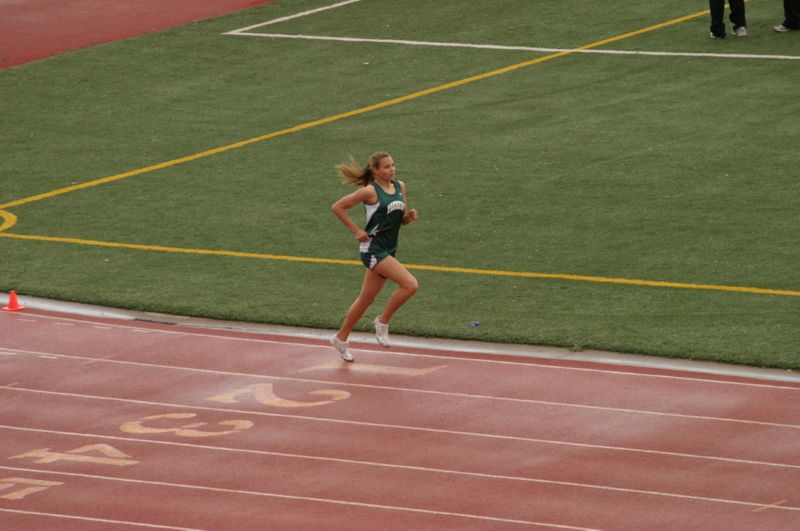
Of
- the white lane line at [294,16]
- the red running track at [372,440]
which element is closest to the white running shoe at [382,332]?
the red running track at [372,440]

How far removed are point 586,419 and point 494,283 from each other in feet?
13.4

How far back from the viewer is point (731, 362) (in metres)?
13.9

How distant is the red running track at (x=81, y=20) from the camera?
30.3 meters

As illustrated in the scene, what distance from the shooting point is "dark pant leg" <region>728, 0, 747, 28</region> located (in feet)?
86.0

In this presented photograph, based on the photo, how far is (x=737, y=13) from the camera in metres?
26.5

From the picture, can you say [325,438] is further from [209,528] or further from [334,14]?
[334,14]

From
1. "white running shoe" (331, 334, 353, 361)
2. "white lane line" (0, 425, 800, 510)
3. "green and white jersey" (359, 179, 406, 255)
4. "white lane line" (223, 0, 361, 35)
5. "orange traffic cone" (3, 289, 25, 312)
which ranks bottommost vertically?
"white lane line" (0, 425, 800, 510)

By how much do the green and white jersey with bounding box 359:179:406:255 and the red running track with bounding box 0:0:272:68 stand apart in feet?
54.9

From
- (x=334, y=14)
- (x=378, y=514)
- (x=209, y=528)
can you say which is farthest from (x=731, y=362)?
(x=334, y=14)

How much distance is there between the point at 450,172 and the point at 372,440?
906 centimetres

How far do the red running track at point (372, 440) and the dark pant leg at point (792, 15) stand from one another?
1426cm

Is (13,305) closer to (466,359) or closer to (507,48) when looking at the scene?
(466,359)

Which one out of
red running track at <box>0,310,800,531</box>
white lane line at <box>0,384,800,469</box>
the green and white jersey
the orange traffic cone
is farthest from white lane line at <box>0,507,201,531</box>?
the orange traffic cone

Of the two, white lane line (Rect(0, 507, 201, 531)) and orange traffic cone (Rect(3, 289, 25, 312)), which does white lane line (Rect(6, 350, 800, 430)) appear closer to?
orange traffic cone (Rect(3, 289, 25, 312))
